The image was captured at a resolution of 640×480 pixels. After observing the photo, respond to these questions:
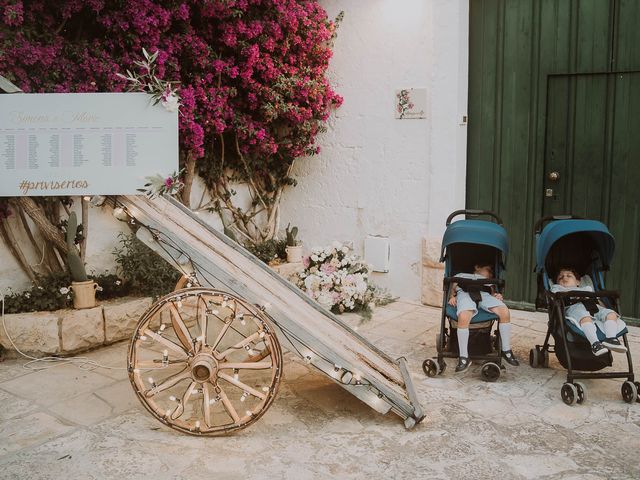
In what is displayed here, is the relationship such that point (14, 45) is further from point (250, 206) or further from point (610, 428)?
point (610, 428)

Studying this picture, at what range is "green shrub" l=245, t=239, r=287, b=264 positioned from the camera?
23.1 ft

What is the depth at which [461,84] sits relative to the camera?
6250mm

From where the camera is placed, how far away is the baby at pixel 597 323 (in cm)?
411

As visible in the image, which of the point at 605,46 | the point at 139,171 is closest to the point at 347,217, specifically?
the point at 605,46

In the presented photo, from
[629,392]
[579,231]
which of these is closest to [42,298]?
[579,231]

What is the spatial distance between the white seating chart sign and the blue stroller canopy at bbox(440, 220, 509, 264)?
1.97 m

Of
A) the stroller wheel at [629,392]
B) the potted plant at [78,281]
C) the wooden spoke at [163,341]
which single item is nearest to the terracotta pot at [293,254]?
the potted plant at [78,281]

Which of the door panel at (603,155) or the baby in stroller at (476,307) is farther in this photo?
the door panel at (603,155)

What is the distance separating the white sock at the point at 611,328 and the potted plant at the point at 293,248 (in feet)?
12.0

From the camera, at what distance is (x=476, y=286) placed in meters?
4.66

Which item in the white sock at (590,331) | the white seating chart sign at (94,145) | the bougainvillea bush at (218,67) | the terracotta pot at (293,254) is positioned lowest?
the white sock at (590,331)

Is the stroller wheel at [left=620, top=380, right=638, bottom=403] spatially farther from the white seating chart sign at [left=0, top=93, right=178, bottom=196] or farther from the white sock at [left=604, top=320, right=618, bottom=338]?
the white seating chart sign at [left=0, top=93, right=178, bottom=196]

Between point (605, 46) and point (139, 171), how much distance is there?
13.4 ft

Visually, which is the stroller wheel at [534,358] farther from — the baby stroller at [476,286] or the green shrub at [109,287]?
the green shrub at [109,287]
